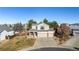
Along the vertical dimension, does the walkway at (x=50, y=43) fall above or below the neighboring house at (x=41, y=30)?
below

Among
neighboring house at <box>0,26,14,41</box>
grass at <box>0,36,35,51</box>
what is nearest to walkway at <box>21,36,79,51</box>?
grass at <box>0,36,35,51</box>

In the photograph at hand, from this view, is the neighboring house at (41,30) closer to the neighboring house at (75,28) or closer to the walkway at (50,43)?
the walkway at (50,43)

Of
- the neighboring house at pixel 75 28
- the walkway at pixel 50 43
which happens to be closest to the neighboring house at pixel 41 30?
the walkway at pixel 50 43

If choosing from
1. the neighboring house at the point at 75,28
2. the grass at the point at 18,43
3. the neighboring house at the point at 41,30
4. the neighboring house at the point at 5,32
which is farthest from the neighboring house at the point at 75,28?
the neighboring house at the point at 5,32

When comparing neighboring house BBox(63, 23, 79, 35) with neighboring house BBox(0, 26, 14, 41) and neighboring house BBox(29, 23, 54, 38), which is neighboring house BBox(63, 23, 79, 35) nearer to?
neighboring house BBox(29, 23, 54, 38)
